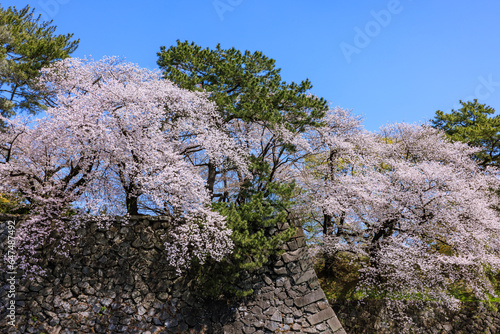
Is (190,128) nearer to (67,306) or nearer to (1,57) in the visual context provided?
(67,306)

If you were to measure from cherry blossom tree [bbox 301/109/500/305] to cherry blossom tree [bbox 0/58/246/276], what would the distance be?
21.0 ft

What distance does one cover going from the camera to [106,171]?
1195 centimetres

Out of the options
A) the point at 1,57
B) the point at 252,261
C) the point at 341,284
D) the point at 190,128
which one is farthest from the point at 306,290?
the point at 1,57

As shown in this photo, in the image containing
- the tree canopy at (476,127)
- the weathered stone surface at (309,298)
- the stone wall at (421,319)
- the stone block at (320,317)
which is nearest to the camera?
the stone block at (320,317)

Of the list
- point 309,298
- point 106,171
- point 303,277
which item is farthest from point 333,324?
point 106,171

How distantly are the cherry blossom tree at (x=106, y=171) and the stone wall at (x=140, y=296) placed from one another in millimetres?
791

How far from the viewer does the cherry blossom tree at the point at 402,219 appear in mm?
14555

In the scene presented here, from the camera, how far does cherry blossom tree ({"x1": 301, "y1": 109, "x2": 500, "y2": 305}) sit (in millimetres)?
14555

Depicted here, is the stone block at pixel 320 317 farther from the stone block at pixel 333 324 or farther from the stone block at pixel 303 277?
the stone block at pixel 303 277

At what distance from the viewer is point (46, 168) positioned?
11.8 meters

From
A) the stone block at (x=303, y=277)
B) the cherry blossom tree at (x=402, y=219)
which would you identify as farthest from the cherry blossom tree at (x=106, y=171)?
the cherry blossom tree at (x=402, y=219)

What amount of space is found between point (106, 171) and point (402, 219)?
466 inches

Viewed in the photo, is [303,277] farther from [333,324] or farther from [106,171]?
[106,171]

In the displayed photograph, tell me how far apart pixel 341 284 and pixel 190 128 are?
393 inches
